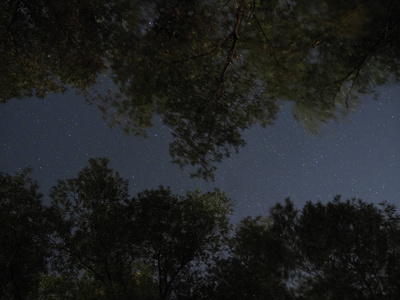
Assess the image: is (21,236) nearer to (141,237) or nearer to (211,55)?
(141,237)

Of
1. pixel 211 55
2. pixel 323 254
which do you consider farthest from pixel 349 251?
pixel 211 55

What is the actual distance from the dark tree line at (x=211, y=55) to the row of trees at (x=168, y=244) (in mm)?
2552

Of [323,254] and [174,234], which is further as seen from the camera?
[174,234]

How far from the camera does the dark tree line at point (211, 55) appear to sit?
18.9 feet

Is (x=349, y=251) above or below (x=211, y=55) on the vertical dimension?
below

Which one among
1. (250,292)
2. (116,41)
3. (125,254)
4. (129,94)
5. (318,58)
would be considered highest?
(116,41)

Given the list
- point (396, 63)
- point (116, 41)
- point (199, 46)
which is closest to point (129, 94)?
point (116, 41)

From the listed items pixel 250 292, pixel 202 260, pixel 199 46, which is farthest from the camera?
pixel 202 260

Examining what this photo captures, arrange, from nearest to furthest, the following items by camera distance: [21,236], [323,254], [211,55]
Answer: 1. [211,55]
2. [323,254]
3. [21,236]

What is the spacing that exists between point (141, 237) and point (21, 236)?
12.2 ft

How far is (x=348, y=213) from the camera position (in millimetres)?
7289

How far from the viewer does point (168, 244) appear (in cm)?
1027

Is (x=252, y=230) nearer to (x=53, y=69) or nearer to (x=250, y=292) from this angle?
(x=250, y=292)

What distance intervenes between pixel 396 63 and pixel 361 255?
13.1 feet
